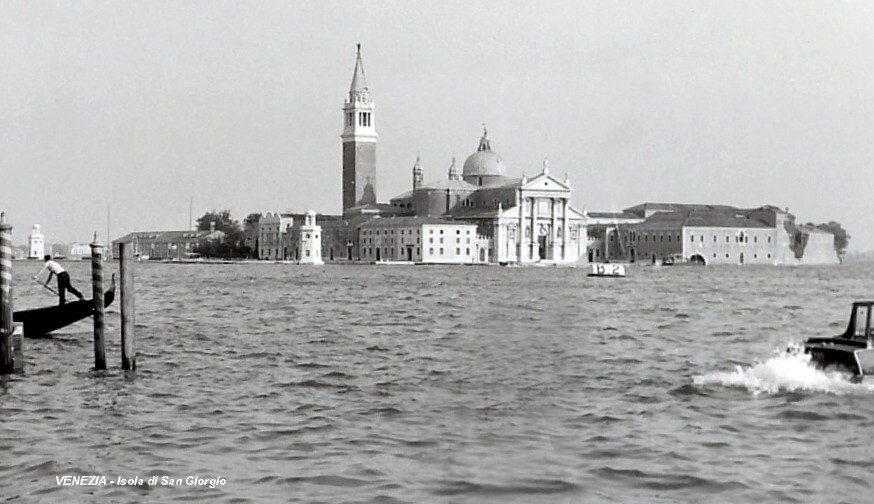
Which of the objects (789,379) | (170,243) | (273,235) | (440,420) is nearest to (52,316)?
(440,420)

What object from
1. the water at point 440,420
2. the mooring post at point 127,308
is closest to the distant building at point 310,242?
the water at point 440,420

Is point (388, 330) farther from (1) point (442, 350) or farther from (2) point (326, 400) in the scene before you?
(2) point (326, 400)

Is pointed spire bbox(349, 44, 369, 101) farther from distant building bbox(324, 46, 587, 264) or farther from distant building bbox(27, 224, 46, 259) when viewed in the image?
distant building bbox(27, 224, 46, 259)

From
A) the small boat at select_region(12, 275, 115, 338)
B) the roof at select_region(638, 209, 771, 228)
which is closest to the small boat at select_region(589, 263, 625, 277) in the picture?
the roof at select_region(638, 209, 771, 228)

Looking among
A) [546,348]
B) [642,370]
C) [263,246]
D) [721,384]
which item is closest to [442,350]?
[546,348]

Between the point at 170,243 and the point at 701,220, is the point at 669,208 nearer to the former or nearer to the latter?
the point at 701,220

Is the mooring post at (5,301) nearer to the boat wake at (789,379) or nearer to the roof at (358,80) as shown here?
the boat wake at (789,379)
